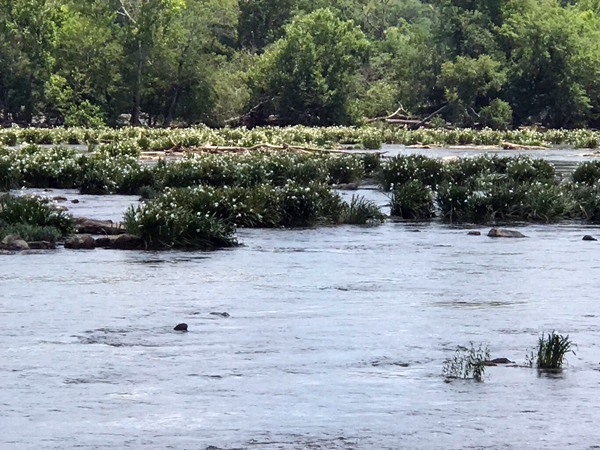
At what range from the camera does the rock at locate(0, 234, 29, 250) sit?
18.8 metres

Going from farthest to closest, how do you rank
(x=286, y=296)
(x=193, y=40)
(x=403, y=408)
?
(x=193, y=40), (x=286, y=296), (x=403, y=408)

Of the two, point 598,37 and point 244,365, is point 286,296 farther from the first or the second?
point 598,37

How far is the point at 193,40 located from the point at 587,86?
27.8 meters

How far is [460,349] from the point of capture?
420 inches

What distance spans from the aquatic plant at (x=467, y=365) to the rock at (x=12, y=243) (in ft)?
33.1

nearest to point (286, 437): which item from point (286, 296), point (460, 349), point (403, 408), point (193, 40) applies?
point (403, 408)

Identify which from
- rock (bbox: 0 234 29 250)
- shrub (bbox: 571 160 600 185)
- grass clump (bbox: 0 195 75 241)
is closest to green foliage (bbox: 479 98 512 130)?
shrub (bbox: 571 160 600 185)

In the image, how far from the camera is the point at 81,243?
19094 millimetres

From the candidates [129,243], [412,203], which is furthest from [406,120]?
[129,243]

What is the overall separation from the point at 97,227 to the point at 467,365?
41.0ft

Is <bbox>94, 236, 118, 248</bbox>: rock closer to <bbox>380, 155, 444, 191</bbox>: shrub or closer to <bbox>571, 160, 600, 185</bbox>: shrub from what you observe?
<bbox>380, 155, 444, 191</bbox>: shrub

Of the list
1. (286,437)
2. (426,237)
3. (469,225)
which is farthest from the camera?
(469,225)

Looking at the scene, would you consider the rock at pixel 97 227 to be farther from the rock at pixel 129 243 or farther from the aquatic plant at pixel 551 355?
the aquatic plant at pixel 551 355

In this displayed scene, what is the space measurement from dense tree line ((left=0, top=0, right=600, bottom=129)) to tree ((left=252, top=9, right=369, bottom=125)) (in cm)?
9
